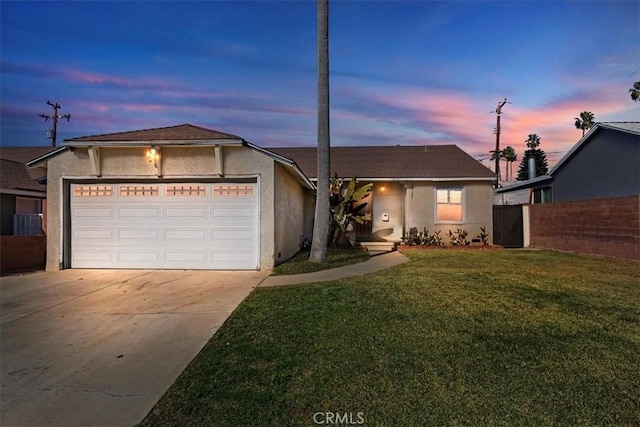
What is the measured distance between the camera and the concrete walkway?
753 cm

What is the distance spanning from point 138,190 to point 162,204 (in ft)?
2.72

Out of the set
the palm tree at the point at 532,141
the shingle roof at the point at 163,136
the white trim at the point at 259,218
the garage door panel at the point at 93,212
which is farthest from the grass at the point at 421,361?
the palm tree at the point at 532,141

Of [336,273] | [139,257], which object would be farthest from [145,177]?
[336,273]

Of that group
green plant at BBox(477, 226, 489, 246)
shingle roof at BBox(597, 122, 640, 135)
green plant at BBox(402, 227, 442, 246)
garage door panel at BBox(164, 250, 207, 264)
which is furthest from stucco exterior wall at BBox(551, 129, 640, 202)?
garage door panel at BBox(164, 250, 207, 264)

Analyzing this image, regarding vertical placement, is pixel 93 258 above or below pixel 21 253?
below

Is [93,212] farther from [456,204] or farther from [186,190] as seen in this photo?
[456,204]

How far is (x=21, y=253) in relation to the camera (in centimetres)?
986

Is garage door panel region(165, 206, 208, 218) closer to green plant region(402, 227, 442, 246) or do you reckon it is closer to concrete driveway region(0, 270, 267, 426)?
concrete driveway region(0, 270, 267, 426)

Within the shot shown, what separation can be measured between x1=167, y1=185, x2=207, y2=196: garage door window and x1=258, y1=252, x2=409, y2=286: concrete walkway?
336cm

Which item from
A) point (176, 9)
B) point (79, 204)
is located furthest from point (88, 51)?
point (79, 204)

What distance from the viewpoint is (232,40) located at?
41.2 ft

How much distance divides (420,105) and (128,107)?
1421 centimetres

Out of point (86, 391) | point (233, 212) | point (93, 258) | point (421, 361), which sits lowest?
point (86, 391)

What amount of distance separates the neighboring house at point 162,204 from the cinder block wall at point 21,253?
3.60ft
